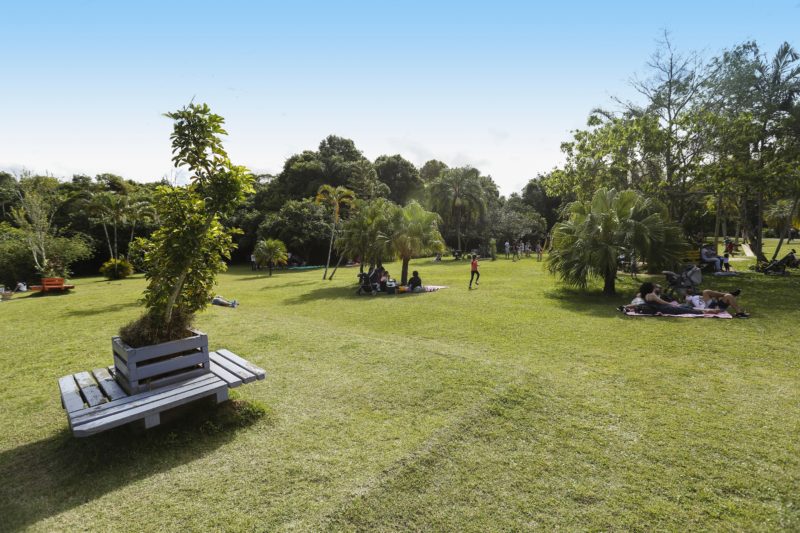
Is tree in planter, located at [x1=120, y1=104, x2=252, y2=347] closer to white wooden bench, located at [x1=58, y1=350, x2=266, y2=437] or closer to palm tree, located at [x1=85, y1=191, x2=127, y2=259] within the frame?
white wooden bench, located at [x1=58, y1=350, x2=266, y2=437]

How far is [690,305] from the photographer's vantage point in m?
11.2

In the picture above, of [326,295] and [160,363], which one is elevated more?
[160,363]

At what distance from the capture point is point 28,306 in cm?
1474

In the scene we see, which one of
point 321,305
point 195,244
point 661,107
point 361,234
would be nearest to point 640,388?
point 195,244

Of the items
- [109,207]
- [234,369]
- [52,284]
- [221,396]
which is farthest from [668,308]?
[109,207]

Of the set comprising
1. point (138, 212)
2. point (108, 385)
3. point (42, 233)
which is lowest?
point (108, 385)

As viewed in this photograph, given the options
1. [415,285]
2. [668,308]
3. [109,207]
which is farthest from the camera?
[109,207]

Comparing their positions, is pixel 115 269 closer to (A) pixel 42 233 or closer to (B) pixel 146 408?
(A) pixel 42 233

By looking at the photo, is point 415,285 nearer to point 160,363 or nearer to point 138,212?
point 160,363

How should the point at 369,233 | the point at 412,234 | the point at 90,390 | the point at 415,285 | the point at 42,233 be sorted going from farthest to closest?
the point at 42,233, the point at 369,233, the point at 412,234, the point at 415,285, the point at 90,390

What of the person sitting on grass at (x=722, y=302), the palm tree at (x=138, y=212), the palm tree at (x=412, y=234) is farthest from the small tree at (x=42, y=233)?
the person sitting on grass at (x=722, y=302)

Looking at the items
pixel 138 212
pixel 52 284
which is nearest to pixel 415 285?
pixel 52 284

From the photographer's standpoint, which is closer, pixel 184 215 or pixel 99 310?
pixel 184 215

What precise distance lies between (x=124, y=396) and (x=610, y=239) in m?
14.0
